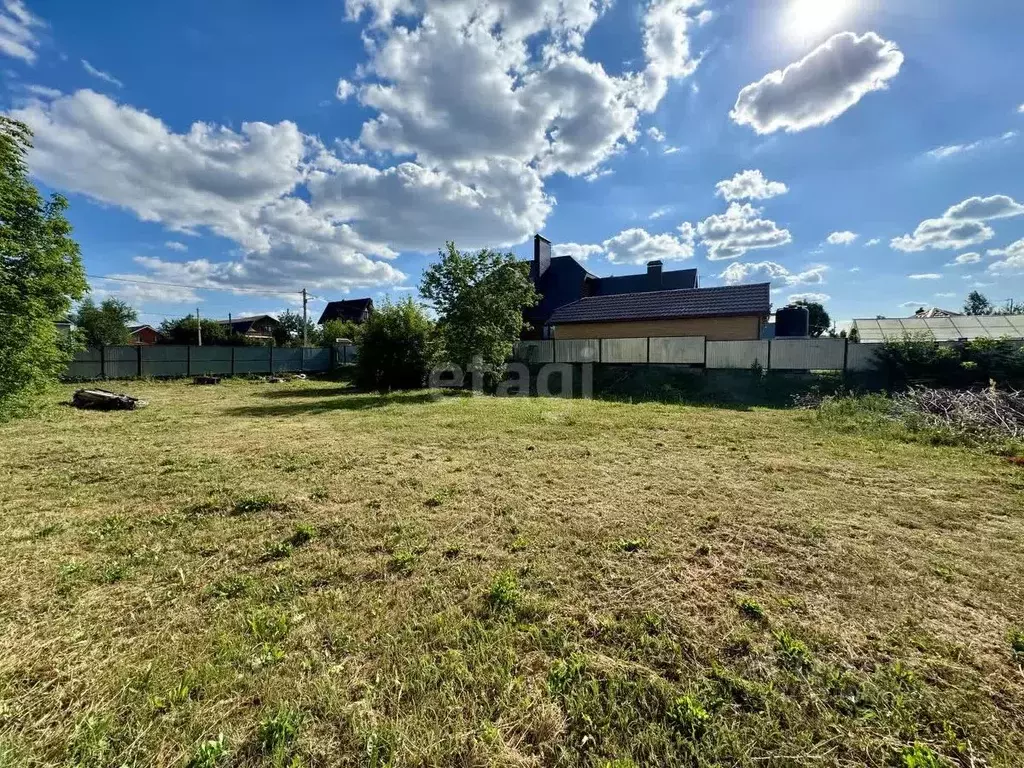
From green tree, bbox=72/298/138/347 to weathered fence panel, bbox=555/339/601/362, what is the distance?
29.9 meters

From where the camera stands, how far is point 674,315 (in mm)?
16438

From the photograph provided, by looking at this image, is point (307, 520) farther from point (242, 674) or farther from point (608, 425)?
point (608, 425)

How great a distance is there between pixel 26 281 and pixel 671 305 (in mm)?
17891

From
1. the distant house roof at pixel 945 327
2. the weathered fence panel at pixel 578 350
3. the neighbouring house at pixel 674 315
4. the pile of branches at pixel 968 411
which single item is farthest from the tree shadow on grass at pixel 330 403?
the distant house roof at pixel 945 327

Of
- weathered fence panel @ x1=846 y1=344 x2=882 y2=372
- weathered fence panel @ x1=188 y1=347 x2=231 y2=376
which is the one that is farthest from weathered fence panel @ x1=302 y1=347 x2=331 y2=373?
weathered fence panel @ x1=846 y1=344 x2=882 y2=372

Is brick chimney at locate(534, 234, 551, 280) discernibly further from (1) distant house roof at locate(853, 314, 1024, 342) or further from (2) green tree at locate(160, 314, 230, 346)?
(2) green tree at locate(160, 314, 230, 346)

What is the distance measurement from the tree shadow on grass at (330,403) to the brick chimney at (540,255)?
13.4 metres

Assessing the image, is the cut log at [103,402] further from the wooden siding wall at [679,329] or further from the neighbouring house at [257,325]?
the neighbouring house at [257,325]

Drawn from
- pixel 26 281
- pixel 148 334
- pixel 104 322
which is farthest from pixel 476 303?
pixel 148 334

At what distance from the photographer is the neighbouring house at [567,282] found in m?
24.0

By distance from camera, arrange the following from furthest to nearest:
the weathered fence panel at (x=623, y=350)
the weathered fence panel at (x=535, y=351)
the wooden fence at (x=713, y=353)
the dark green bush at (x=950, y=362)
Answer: the weathered fence panel at (x=535, y=351) < the weathered fence panel at (x=623, y=350) < the wooden fence at (x=713, y=353) < the dark green bush at (x=950, y=362)

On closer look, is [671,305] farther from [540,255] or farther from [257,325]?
[257,325]

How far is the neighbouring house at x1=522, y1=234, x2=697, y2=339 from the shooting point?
23969 mm

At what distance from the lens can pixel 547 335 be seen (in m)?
23.0
